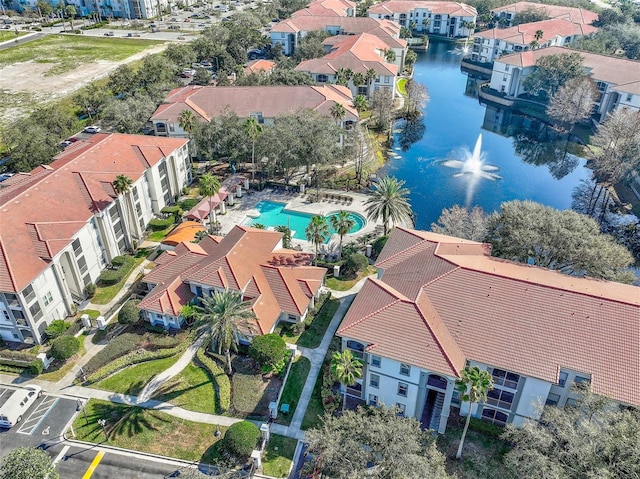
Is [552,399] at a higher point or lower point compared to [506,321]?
lower

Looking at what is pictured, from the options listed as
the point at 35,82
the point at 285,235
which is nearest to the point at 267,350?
the point at 285,235

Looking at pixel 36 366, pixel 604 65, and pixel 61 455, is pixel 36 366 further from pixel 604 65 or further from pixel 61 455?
pixel 604 65

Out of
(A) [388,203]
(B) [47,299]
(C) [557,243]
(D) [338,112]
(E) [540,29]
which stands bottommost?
(B) [47,299]

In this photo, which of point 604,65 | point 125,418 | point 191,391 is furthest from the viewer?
point 604,65

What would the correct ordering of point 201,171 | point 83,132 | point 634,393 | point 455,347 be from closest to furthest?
point 634,393 < point 455,347 < point 201,171 < point 83,132

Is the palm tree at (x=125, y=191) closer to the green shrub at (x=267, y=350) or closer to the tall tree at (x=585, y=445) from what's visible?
the green shrub at (x=267, y=350)

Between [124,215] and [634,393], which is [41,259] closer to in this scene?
[124,215]

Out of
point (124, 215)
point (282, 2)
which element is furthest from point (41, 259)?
point (282, 2)
